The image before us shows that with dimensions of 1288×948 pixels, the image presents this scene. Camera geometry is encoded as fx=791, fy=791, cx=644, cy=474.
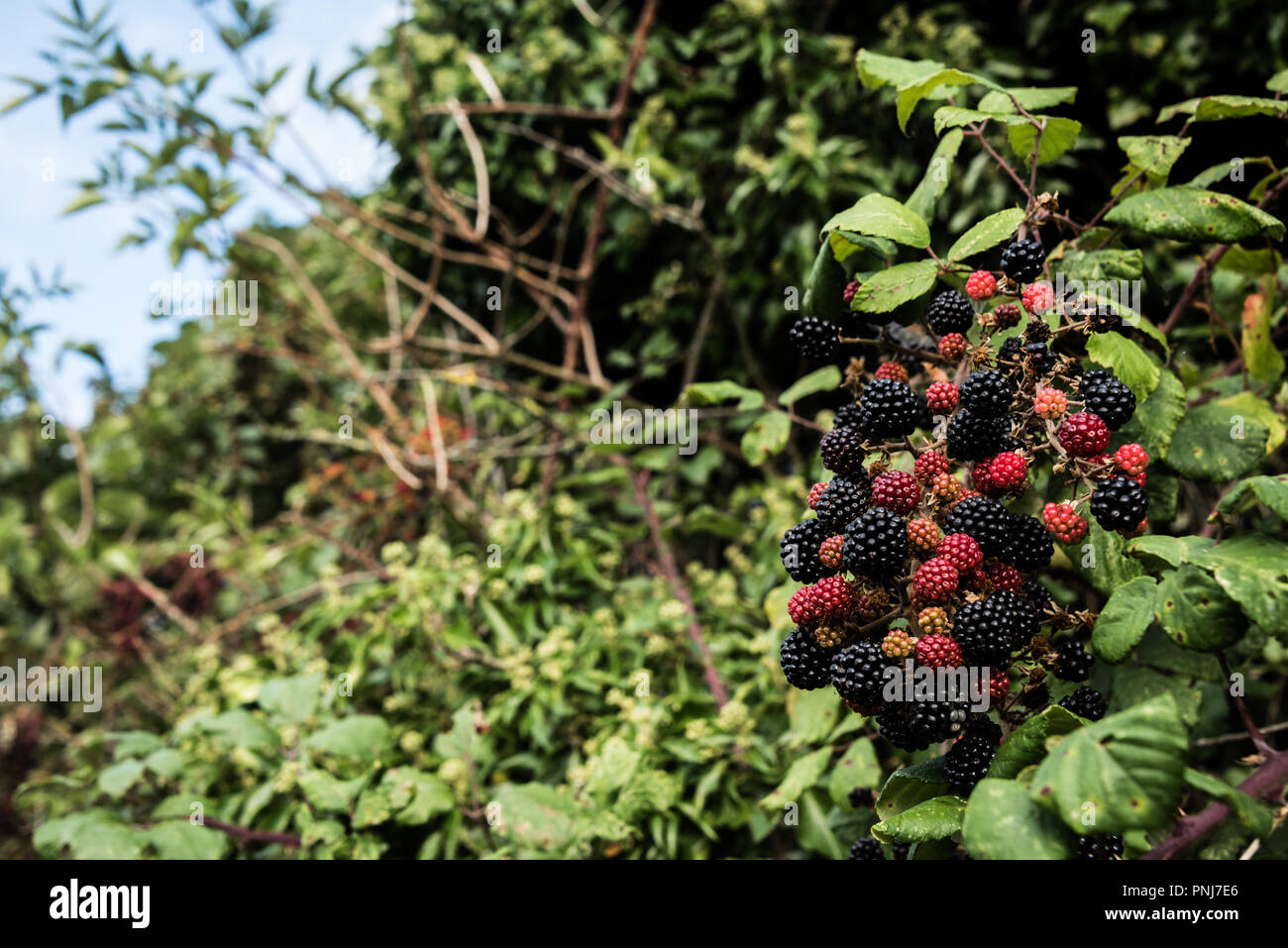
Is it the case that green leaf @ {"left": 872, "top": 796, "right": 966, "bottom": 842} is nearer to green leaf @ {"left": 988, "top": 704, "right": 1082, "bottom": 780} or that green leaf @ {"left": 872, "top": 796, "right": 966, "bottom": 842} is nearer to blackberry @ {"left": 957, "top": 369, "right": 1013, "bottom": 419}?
green leaf @ {"left": 988, "top": 704, "right": 1082, "bottom": 780}

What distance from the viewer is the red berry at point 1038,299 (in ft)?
2.79

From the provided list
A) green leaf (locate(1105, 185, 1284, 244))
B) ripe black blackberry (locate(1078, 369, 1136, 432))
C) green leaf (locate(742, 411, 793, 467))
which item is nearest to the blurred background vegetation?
green leaf (locate(742, 411, 793, 467))

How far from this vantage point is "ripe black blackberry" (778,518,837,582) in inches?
32.9

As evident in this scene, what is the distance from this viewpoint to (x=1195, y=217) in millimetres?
900

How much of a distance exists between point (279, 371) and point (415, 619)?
263 centimetres

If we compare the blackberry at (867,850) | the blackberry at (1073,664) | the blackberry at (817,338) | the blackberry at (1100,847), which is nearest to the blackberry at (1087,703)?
the blackberry at (1073,664)

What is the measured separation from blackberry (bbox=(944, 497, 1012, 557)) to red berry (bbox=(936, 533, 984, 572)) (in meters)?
0.01

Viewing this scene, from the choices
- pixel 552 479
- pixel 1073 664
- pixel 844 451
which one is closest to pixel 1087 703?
pixel 1073 664

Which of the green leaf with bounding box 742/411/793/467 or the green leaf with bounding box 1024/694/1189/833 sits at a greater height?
the green leaf with bounding box 742/411/793/467

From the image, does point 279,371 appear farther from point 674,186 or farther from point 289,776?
point 289,776

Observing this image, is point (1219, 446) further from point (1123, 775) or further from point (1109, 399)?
point (1123, 775)

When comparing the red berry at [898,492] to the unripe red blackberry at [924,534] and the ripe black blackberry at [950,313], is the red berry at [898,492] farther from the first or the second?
the ripe black blackberry at [950,313]

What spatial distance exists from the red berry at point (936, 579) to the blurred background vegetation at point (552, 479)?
1.48 feet
